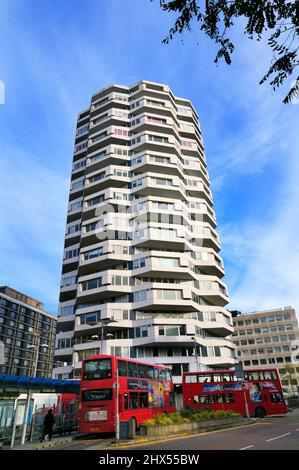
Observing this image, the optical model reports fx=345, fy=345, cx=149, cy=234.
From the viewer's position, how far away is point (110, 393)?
1978 cm

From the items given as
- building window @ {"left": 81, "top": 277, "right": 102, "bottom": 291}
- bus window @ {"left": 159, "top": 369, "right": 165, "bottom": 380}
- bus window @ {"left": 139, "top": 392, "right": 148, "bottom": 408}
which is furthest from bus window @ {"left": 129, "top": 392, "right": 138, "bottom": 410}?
building window @ {"left": 81, "top": 277, "right": 102, "bottom": 291}

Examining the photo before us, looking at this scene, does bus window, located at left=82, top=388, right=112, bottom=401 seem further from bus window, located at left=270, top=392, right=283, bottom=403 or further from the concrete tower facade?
the concrete tower facade

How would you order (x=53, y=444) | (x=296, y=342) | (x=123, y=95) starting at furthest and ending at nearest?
(x=296, y=342) → (x=123, y=95) → (x=53, y=444)

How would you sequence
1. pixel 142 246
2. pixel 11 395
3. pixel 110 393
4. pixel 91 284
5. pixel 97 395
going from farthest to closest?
1. pixel 142 246
2. pixel 91 284
3. pixel 97 395
4. pixel 110 393
5. pixel 11 395

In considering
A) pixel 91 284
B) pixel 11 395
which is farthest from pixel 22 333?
pixel 11 395

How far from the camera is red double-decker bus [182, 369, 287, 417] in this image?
97.1 ft

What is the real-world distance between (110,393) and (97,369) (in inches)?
64.5

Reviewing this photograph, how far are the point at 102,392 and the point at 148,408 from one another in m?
5.16

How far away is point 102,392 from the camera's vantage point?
65.5 ft

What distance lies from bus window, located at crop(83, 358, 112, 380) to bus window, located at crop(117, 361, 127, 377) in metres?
0.70

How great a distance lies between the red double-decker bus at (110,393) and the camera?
1950cm

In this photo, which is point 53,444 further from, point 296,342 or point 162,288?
point 296,342

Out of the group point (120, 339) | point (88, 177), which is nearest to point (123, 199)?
point (88, 177)

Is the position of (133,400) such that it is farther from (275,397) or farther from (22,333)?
(22,333)
